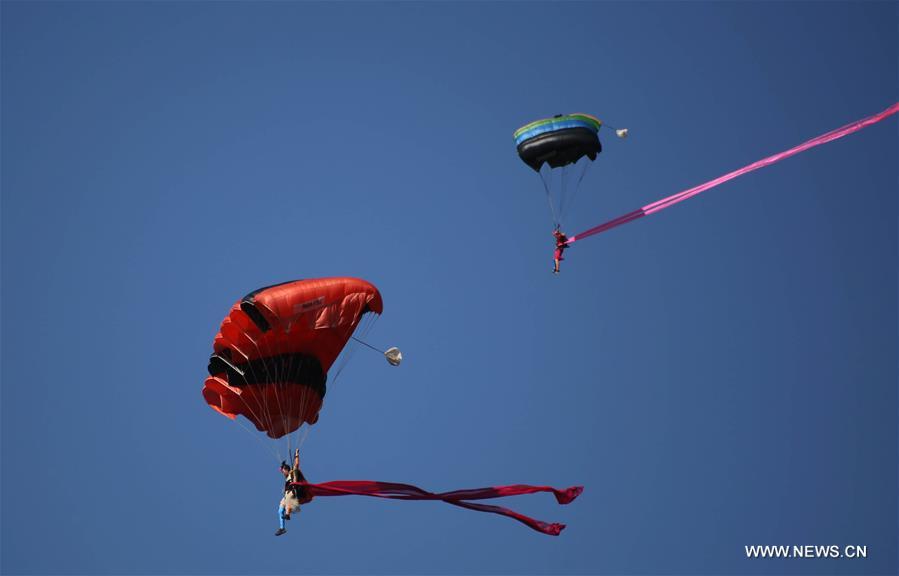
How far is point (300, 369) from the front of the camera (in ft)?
112

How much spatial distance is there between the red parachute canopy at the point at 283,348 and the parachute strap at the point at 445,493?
9.22 feet

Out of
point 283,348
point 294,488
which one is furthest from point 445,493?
point 283,348

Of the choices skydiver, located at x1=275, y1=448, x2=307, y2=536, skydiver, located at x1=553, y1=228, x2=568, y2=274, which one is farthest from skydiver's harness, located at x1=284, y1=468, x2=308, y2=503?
skydiver, located at x1=553, y1=228, x2=568, y2=274

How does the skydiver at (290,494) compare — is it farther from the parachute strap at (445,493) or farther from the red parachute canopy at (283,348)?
the red parachute canopy at (283,348)

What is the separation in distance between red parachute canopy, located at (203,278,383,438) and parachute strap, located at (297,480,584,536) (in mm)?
2810

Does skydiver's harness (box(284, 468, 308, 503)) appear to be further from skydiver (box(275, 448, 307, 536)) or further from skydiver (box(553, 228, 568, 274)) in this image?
skydiver (box(553, 228, 568, 274))

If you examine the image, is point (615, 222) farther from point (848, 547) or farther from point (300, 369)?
point (848, 547)

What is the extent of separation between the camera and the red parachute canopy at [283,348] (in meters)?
32.5

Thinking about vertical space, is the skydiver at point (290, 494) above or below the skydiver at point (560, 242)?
below

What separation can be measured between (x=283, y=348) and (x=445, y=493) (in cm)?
529

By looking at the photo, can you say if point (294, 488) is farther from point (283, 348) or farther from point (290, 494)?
point (283, 348)

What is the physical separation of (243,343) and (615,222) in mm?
9288

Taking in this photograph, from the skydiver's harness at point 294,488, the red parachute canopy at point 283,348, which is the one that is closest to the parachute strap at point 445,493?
the skydiver's harness at point 294,488

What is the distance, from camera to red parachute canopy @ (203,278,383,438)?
107 ft
